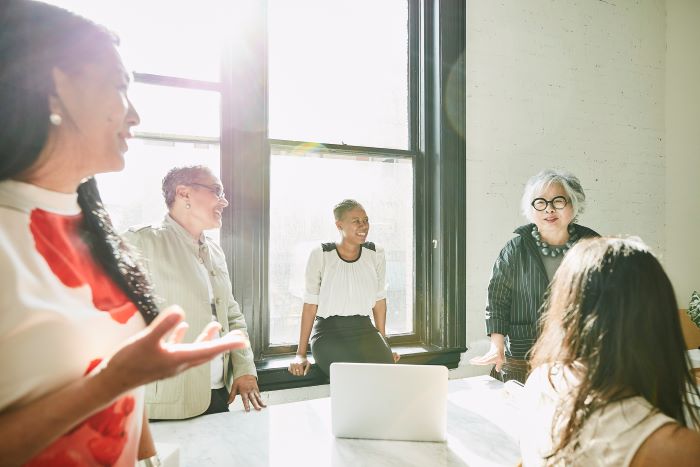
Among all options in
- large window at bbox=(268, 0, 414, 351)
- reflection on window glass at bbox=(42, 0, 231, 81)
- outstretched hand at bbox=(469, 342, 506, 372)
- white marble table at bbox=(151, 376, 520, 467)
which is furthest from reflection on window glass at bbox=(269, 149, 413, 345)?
white marble table at bbox=(151, 376, 520, 467)

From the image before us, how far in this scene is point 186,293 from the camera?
5.80 ft

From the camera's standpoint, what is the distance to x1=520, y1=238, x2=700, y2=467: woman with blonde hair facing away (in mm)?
755

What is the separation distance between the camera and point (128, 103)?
70 centimetres

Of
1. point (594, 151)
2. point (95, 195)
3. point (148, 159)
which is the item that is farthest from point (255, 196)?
point (594, 151)

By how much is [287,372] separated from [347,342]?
428 mm

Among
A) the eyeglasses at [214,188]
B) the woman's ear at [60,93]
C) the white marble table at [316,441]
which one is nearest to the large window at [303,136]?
the eyeglasses at [214,188]

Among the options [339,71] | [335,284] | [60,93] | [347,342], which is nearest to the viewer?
[60,93]

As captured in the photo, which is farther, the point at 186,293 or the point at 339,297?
the point at 339,297

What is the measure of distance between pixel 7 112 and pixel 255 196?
198cm

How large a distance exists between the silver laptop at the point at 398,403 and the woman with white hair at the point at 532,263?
3.41ft

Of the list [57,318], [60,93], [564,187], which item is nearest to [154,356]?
[57,318]

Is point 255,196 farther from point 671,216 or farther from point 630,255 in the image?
point 671,216

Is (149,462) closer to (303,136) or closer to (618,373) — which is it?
(618,373)

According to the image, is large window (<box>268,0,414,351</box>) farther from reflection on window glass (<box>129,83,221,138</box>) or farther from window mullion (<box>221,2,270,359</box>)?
reflection on window glass (<box>129,83,221,138</box>)
